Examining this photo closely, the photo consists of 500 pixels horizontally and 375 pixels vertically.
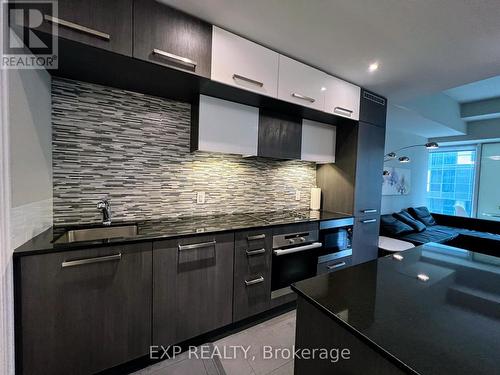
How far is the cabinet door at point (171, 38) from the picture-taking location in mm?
1339

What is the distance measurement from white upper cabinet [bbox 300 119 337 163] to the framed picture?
2526 mm

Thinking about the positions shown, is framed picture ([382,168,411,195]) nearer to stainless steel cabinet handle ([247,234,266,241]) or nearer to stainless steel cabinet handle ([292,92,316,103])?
stainless steel cabinet handle ([292,92,316,103])

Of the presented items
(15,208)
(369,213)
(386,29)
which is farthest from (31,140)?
(369,213)

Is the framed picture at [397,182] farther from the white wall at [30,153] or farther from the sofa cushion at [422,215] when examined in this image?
the white wall at [30,153]

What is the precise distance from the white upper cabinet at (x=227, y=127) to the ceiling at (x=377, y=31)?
55cm

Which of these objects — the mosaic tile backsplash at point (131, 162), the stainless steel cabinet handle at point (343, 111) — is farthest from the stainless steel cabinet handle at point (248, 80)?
the stainless steel cabinet handle at point (343, 111)

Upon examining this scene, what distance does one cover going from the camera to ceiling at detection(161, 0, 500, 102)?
1.38m

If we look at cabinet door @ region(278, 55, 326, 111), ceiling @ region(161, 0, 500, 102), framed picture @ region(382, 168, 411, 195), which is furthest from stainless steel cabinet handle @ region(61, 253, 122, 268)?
framed picture @ region(382, 168, 411, 195)

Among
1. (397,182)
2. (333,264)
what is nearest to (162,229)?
(333,264)

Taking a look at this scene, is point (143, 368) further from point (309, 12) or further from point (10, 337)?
point (309, 12)

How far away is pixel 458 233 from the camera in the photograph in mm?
4324

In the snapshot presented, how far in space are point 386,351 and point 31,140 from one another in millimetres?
1818

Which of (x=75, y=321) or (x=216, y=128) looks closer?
(x=75, y=321)

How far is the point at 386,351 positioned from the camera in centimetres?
57
